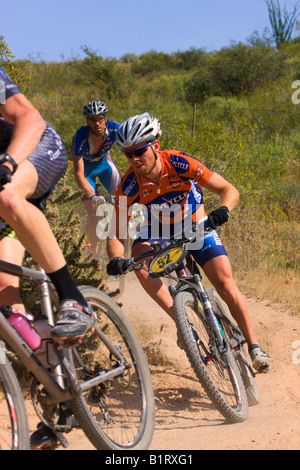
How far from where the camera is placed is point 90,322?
112 inches

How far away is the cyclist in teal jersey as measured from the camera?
277 inches

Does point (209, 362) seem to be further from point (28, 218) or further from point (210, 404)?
point (28, 218)

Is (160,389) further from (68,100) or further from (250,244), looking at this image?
(68,100)

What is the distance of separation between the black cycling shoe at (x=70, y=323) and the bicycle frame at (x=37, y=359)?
128 millimetres

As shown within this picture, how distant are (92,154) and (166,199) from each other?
288 cm

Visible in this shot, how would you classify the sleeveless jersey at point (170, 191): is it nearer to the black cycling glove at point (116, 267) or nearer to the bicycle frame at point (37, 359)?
the black cycling glove at point (116, 267)

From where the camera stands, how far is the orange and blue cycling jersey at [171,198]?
4457 mm

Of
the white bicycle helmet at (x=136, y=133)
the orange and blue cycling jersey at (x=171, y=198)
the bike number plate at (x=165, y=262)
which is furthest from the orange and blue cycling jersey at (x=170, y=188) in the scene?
the bike number plate at (x=165, y=262)

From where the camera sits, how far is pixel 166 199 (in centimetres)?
461

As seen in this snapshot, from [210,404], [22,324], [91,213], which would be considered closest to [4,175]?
[22,324]

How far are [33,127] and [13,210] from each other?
443mm

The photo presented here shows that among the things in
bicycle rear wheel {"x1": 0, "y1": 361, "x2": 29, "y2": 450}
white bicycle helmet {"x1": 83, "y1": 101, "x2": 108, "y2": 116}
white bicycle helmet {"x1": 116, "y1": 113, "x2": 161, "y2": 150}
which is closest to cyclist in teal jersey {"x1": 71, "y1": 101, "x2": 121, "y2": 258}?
Answer: white bicycle helmet {"x1": 83, "y1": 101, "x2": 108, "y2": 116}

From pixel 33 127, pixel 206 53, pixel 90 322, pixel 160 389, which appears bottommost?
pixel 160 389

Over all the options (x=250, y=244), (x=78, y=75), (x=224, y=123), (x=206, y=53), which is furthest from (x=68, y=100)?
(x=206, y=53)
